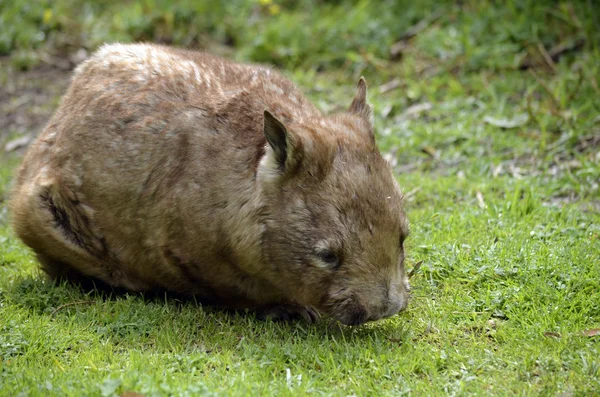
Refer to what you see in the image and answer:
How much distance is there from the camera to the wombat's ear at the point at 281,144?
384cm

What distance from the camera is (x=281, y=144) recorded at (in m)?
3.92

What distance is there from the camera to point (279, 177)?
398 centimetres

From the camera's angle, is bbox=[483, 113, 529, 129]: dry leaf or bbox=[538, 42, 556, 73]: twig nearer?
bbox=[483, 113, 529, 129]: dry leaf

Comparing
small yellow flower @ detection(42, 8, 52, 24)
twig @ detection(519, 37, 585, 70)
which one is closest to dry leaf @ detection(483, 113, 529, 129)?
twig @ detection(519, 37, 585, 70)

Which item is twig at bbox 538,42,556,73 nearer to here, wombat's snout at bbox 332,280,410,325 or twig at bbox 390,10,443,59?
twig at bbox 390,10,443,59

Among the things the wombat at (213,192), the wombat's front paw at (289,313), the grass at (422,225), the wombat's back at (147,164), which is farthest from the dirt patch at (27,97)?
the wombat's front paw at (289,313)

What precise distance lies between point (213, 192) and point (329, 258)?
2.40 feet

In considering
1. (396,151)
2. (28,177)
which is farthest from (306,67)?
(28,177)

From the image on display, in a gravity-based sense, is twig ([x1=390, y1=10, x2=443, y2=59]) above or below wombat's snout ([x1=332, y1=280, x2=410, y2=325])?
above

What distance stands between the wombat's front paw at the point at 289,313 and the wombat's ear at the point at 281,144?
0.80 meters

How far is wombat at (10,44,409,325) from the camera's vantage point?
3863 millimetres

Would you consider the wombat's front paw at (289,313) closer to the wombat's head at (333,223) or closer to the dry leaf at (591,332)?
the wombat's head at (333,223)

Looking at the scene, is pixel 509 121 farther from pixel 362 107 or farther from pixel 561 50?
pixel 362 107

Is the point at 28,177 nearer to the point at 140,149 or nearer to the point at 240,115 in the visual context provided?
the point at 140,149
